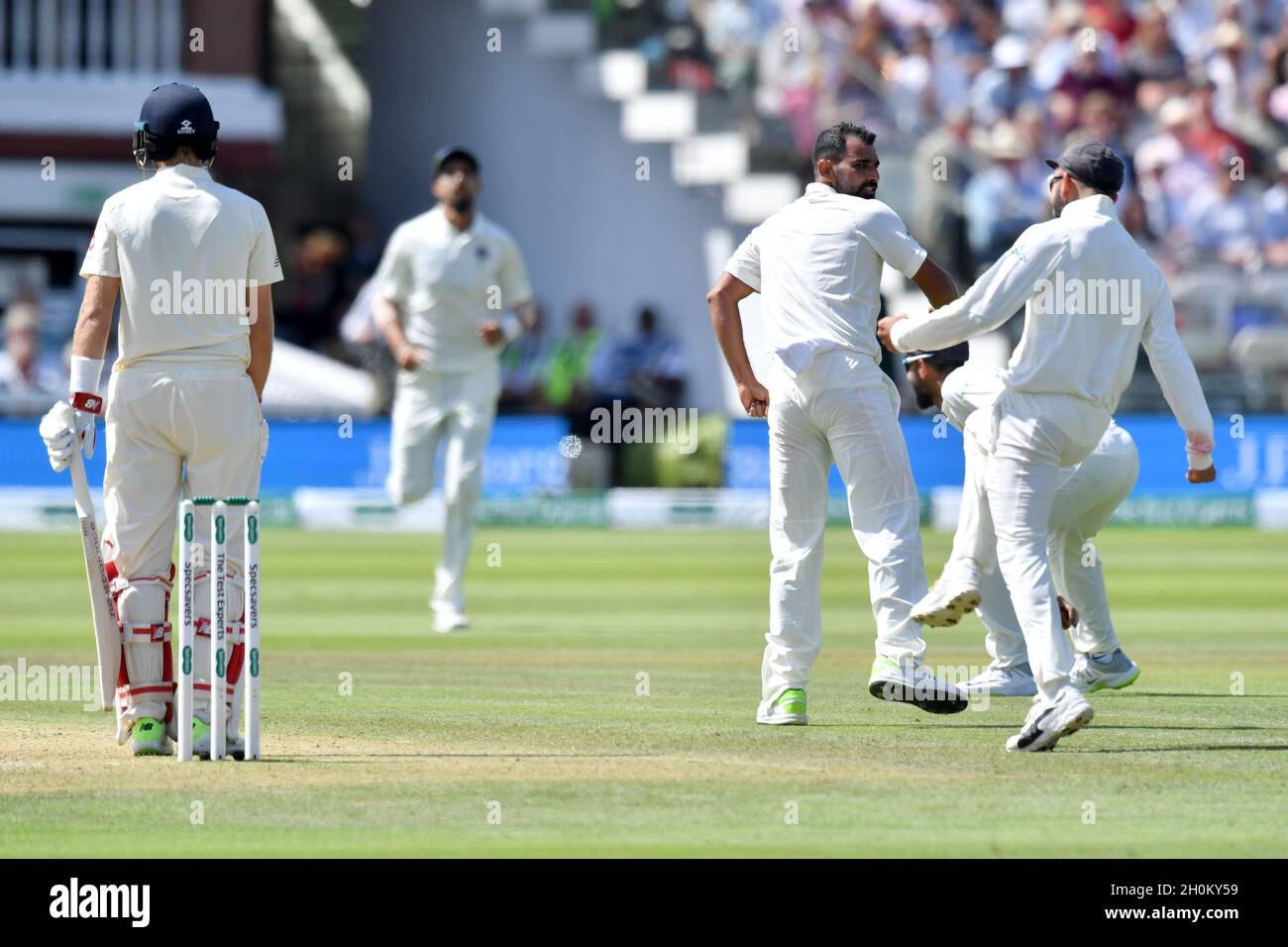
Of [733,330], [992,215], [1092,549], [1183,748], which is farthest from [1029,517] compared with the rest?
[992,215]

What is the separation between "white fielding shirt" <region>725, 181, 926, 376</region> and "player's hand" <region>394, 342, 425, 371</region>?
171 inches

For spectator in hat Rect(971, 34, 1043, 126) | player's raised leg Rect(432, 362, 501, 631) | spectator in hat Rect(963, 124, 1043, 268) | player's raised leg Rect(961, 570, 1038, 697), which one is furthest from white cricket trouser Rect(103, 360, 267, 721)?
spectator in hat Rect(971, 34, 1043, 126)

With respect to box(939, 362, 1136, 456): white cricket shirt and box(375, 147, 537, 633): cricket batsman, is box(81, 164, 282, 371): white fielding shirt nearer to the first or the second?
box(939, 362, 1136, 456): white cricket shirt

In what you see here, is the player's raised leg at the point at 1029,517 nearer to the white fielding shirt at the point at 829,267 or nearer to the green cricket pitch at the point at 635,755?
the green cricket pitch at the point at 635,755

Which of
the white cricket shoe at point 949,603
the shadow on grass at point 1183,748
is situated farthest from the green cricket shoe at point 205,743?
the shadow on grass at point 1183,748

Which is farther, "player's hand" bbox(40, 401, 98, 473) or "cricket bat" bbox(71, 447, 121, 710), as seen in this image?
"cricket bat" bbox(71, 447, 121, 710)

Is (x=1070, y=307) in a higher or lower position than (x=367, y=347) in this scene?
lower

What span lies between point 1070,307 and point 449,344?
211 inches

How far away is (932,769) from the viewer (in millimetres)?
7020

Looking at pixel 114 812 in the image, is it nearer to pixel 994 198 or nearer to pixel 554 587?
pixel 554 587

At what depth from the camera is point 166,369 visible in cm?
718

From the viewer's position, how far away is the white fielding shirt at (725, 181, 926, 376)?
7848 mm

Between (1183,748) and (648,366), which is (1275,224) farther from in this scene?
(1183,748)
